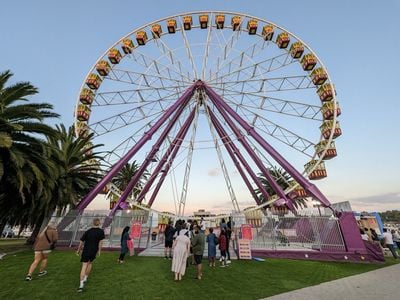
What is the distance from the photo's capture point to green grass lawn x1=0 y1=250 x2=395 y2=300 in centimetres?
699

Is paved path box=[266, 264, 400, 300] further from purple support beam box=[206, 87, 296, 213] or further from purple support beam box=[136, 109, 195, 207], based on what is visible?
purple support beam box=[136, 109, 195, 207]

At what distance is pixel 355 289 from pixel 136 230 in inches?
452

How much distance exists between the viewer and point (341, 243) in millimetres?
13898

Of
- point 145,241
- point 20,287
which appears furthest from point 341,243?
point 20,287

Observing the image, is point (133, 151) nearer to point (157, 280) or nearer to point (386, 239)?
point (157, 280)

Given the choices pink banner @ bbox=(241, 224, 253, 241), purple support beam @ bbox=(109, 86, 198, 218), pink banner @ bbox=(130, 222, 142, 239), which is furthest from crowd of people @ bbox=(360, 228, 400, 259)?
purple support beam @ bbox=(109, 86, 198, 218)

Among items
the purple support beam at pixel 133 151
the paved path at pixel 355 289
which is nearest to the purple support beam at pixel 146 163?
the purple support beam at pixel 133 151

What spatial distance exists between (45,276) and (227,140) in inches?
770

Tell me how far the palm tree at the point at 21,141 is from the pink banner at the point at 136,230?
5.58 m

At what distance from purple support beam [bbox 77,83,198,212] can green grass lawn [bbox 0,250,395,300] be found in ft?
30.5

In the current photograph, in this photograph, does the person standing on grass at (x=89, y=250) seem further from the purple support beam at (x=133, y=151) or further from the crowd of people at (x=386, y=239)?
the purple support beam at (x=133, y=151)

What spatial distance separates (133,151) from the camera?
23.2 m

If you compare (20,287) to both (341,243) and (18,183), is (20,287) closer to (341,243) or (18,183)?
(18,183)

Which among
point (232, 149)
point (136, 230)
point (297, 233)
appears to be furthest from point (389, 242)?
point (232, 149)
